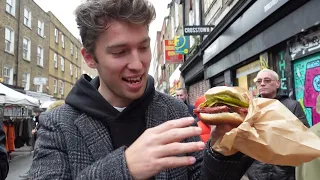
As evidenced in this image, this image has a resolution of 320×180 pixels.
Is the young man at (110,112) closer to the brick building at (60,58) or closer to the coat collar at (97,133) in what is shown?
the coat collar at (97,133)

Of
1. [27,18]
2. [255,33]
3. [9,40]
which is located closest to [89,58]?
[255,33]

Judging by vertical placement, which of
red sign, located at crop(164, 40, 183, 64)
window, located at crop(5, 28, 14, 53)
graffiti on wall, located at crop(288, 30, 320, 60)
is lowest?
graffiti on wall, located at crop(288, 30, 320, 60)

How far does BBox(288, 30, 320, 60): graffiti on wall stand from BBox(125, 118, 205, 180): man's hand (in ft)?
15.2

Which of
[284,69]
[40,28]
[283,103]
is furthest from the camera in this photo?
[40,28]

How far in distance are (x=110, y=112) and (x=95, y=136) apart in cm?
15

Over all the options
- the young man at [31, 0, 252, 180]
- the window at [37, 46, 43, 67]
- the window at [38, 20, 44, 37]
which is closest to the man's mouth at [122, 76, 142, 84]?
the young man at [31, 0, 252, 180]

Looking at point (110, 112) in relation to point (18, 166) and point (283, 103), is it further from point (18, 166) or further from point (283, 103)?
point (18, 166)

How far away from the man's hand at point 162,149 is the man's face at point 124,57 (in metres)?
0.43

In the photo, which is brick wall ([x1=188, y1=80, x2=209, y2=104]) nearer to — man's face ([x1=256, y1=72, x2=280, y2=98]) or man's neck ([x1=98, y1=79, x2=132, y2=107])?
man's face ([x1=256, y1=72, x2=280, y2=98])

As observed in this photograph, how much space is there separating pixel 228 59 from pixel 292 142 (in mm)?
8291

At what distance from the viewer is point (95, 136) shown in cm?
139

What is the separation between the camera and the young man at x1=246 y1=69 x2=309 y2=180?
269cm

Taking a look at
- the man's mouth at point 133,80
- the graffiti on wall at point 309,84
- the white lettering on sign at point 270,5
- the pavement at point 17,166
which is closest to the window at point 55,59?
the pavement at point 17,166

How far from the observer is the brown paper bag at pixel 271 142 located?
1251 mm
